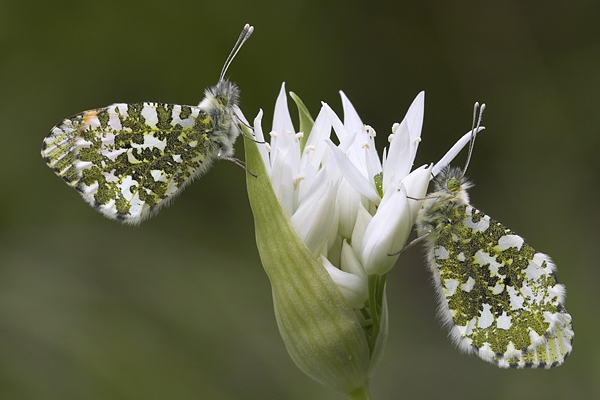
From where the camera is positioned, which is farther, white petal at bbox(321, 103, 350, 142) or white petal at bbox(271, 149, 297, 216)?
white petal at bbox(321, 103, 350, 142)

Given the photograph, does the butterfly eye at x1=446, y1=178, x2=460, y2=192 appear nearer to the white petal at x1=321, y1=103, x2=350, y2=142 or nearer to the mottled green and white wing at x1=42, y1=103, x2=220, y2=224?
the white petal at x1=321, y1=103, x2=350, y2=142

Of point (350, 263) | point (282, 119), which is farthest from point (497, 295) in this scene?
point (282, 119)

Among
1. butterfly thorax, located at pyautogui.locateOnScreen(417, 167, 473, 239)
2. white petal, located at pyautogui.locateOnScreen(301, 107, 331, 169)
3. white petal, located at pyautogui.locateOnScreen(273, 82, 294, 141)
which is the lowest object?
butterfly thorax, located at pyautogui.locateOnScreen(417, 167, 473, 239)

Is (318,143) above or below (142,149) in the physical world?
below

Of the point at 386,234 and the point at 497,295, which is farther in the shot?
the point at 497,295

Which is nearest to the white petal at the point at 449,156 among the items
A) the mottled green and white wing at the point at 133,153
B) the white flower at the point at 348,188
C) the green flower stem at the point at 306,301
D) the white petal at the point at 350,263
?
the white flower at the point at 348,188

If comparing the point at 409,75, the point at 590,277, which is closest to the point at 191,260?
the point at 409,75

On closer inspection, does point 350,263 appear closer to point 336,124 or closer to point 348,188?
point 348,188

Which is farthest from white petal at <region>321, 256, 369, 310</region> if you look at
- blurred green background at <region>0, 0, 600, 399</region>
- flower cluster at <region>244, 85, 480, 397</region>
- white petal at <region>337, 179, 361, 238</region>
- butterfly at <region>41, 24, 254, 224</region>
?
blurred green background at <region>0, 0, 600, 399</region>

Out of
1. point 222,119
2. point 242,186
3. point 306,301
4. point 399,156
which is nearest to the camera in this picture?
point 306,301
